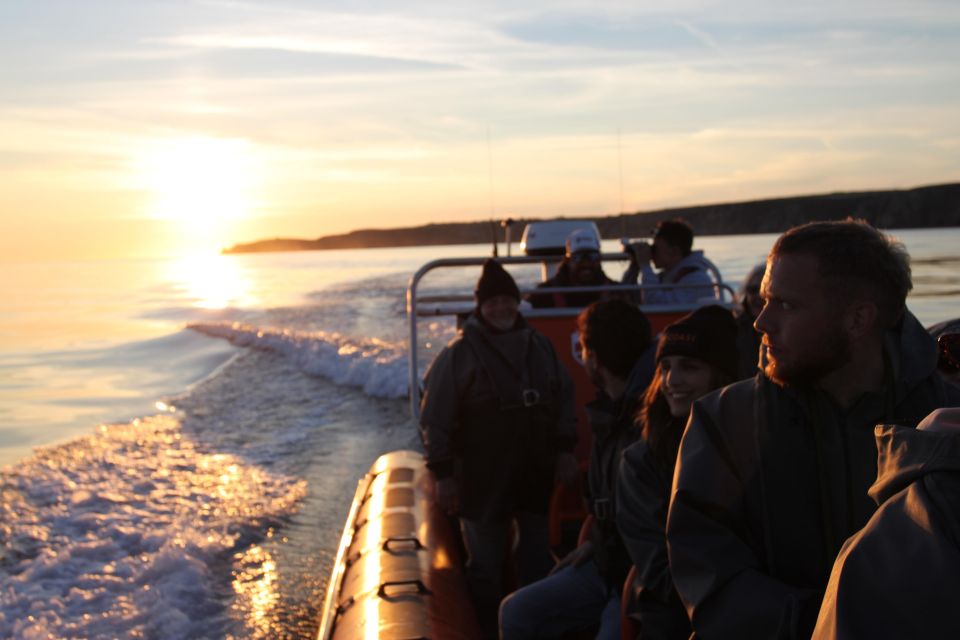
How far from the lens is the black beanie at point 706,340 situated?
2736 millimetres

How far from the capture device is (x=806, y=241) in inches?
75.7

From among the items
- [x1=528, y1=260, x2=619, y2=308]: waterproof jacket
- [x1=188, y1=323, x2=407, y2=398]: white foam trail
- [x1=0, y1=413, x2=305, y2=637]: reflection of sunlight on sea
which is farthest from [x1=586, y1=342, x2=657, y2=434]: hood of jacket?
[x1=188, y1=323, x2=407, y2=398]: white foam trail

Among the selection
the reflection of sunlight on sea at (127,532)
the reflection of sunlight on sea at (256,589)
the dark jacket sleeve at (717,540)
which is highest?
the dark jacket sleeve at (717,540)

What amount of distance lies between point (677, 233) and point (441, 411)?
2567mm

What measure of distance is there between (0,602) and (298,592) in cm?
185

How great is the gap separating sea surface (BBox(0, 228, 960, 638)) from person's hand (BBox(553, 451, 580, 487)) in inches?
84.5

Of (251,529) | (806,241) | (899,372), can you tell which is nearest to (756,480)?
(899,372)

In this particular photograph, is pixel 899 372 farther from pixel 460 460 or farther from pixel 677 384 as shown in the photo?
pixel 460 460

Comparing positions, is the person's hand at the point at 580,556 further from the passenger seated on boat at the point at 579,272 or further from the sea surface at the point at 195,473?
the passenger seated on boat at the point at 579,272

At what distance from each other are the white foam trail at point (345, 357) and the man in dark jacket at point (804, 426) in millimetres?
12375

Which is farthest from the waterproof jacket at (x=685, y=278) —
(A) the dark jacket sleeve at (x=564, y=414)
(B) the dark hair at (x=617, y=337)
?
(B) the dark hair at (x=617, y=337)

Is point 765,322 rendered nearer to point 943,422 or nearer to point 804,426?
point 804,426

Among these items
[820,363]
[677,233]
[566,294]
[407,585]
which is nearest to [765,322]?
[820,363]

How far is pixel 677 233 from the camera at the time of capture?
6480mm
